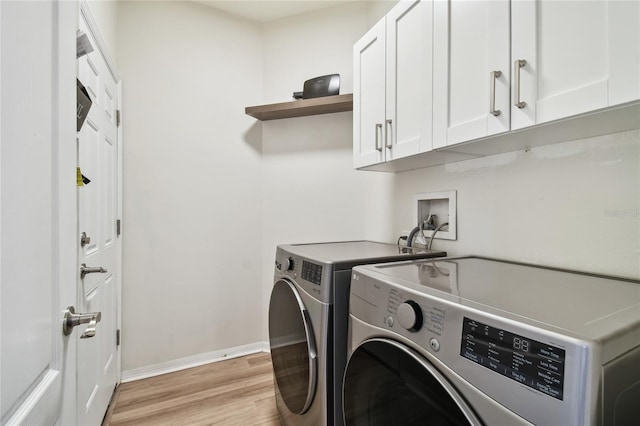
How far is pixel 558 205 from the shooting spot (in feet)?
3.47

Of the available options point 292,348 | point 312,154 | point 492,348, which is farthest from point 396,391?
point 312,154

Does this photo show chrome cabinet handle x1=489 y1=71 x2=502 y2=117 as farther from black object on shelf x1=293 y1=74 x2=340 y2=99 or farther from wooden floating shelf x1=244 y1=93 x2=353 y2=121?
black object on shelf x1=293 y1=74 x2=340 y2=99

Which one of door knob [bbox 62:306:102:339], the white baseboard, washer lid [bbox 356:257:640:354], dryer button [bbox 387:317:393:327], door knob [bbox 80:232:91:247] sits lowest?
the white baseboard

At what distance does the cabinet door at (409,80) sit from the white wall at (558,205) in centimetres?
33

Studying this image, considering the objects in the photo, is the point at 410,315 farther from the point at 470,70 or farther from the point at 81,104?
the point at 81,104

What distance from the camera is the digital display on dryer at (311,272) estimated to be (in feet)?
→ 3.72

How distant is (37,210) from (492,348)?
878 mm

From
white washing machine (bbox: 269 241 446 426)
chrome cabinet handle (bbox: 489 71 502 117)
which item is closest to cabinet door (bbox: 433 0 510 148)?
chrome cabinet handle (bbox: 489 71 502 117)

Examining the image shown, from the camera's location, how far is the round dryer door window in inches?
44.9

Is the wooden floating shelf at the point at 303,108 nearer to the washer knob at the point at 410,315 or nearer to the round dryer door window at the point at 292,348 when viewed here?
the round dryer door window at the point at 292,348

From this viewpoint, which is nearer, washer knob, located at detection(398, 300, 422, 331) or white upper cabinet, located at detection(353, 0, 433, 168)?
washer knob, located at detection(398, 300, 422, 331)

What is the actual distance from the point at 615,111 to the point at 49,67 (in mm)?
1289

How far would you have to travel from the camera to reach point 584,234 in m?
0.99

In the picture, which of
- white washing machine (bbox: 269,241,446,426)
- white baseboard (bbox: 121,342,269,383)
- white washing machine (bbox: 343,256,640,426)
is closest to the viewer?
white washing machine (bbox: 343,256,640,426)
